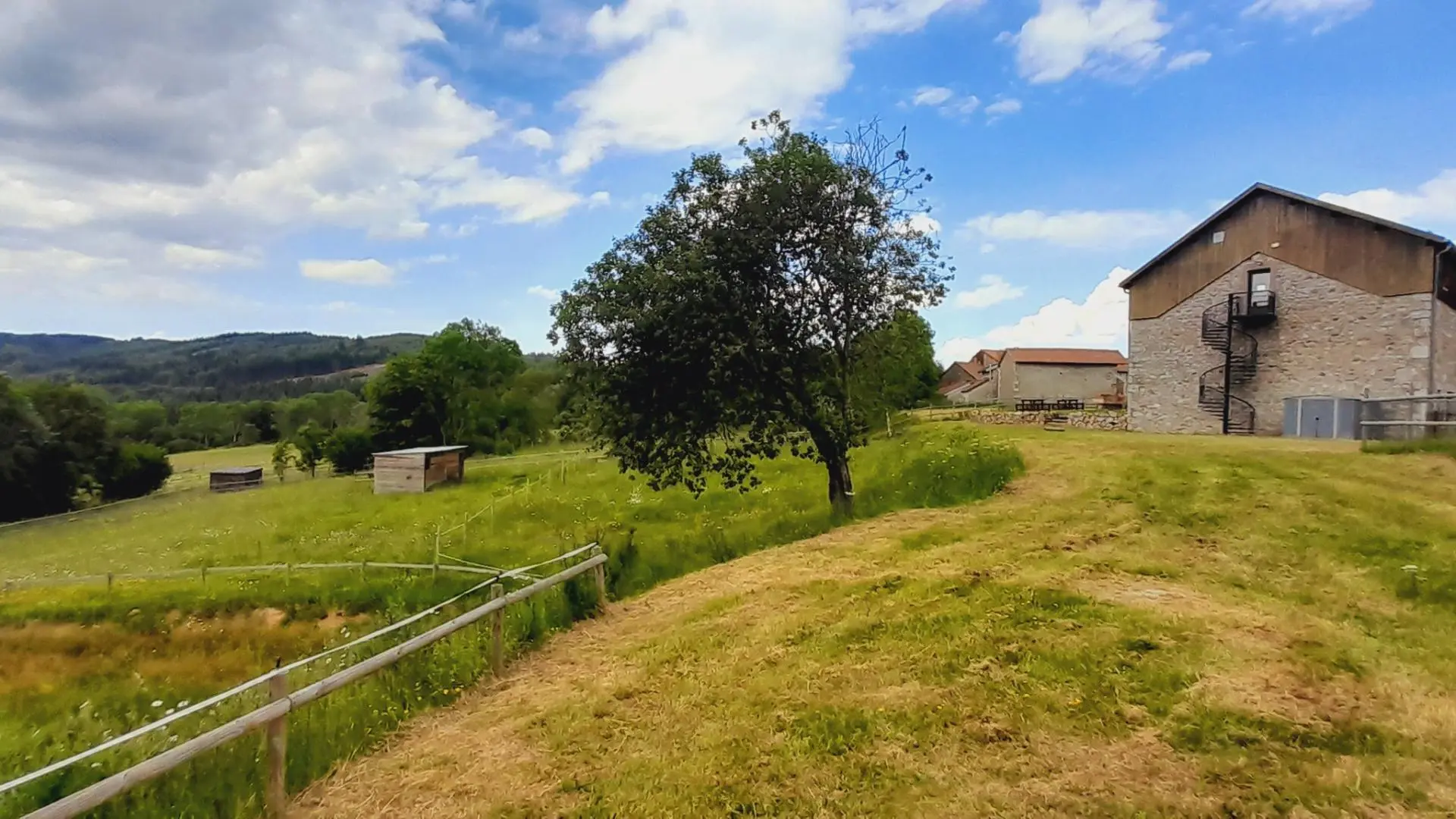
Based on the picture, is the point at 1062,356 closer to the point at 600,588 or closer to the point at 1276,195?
the point at 1276,195

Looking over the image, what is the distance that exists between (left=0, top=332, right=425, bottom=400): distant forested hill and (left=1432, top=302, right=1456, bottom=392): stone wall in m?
108

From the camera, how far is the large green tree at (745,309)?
40.8 feet

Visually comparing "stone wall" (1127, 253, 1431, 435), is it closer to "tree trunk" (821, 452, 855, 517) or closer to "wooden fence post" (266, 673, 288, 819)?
"tree trunk" (821, 452, 855, 517)

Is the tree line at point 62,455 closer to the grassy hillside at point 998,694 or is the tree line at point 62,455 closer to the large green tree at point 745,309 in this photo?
the large green tree at point 745,309

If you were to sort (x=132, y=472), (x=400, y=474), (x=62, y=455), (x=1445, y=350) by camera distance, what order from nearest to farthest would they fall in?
1. (x=1445, y=350)
2. (x=400, y=474)
3. (x=62, y=455)
4. (x=132, y=472)

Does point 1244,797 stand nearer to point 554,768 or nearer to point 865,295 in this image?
point 554,768

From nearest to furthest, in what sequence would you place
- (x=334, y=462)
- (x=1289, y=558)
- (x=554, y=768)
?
(x=554, y=768), (x=1289, y=558), (x=334, y=462)

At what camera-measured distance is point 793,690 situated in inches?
215

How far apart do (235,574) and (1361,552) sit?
67.4 feet

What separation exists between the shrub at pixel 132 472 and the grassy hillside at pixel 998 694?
53811mm

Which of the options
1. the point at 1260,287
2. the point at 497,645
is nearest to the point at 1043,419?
the point at 1260,287

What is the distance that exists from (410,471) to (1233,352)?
1285 inches

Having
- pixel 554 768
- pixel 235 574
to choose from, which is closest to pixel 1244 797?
pixel 554 768

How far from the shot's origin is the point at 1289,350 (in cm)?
2498
